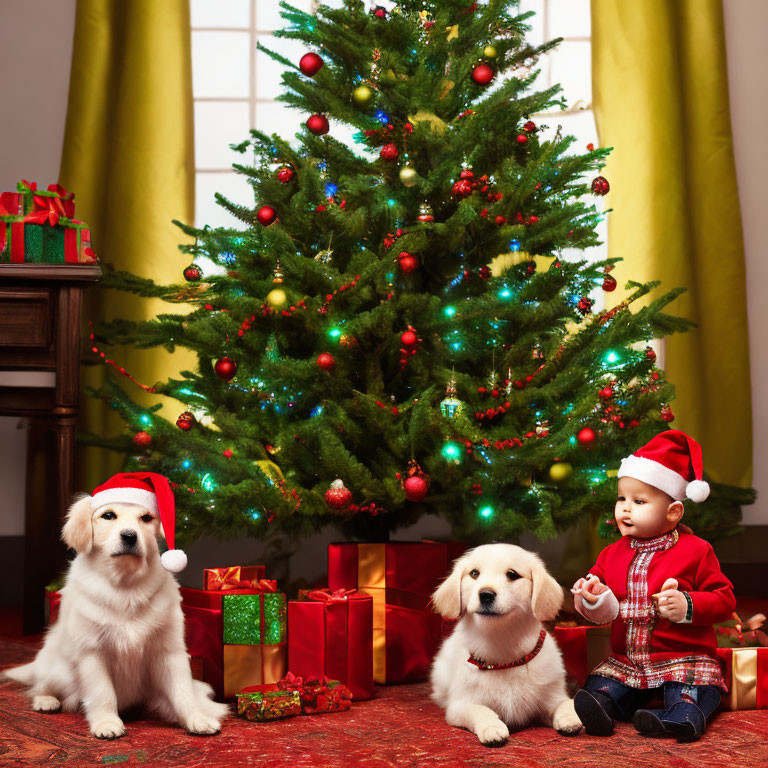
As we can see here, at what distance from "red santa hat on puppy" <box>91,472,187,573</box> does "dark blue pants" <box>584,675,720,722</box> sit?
3.08ft

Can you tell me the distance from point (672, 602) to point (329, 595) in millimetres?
810

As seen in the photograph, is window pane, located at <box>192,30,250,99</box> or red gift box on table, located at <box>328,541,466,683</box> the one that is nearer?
red gift box on table, located at <box>328,541,466,683</box>

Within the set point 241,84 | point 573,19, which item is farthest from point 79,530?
point 573,19

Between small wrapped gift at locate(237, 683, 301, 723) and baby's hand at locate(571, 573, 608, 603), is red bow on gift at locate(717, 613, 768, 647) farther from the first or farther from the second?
small wrapped gift at locate(237, 683, 301, 723)

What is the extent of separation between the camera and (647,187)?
349 cm

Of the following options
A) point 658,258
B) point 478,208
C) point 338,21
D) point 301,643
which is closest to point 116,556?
point 301,643

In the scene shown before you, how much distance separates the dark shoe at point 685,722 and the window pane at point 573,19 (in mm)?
2865

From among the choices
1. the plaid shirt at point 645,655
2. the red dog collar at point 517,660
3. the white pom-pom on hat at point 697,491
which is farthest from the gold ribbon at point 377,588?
the white pom-pom on hat at point 697,491

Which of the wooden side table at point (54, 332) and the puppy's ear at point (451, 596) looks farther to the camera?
the wooden side table at point (54, 332)

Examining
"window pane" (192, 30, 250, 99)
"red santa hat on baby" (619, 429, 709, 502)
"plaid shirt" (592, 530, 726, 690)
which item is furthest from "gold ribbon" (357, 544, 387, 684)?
"window pane" (192, 30, 250, 99)

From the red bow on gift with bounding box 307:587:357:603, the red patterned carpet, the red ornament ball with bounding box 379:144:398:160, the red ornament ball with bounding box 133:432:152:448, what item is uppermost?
the red ornament ball with bounding box 379:144:398:160

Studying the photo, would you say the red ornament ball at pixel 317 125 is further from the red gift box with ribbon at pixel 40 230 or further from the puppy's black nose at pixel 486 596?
the puppy's black nose at pixel 486 596

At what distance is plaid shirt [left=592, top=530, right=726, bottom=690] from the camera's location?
1.94 m

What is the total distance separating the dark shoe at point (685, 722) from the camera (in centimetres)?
182
